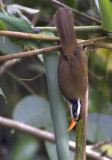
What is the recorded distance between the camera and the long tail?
1.32 m

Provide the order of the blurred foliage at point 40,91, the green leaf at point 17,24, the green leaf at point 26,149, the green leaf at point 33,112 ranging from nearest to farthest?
the green leaf at point 17,24 < the blurred foliage at point 40,91 < the green leaf at point 33,112 < the green leaf at point 26,149

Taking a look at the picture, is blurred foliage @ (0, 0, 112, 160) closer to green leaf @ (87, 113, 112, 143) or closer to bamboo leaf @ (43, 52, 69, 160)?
green leaf @ (87, 113, 112, 143)

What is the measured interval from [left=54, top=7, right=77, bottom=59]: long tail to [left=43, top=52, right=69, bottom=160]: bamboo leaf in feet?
0.59

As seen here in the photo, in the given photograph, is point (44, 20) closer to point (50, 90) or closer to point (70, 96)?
point (70, 96)

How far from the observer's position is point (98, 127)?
206cm

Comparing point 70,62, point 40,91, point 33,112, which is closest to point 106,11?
point 70,62

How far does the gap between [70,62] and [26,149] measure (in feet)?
4.30

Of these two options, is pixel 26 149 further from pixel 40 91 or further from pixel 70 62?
pixel 70 62

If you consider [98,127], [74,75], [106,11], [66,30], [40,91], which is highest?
[106,11]

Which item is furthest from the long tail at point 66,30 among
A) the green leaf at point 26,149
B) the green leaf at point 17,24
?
the green leaf at point 26,149

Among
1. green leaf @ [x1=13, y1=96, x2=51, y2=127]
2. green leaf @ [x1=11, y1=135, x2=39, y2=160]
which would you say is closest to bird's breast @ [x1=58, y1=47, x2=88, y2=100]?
green leaf @ [x1=13, y1=96, x2=51, y2=127]

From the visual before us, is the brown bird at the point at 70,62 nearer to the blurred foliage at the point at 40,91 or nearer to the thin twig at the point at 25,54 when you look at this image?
the blurred foliage at the point at 40,91

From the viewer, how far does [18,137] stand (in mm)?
2885

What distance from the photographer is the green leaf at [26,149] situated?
2504mm
